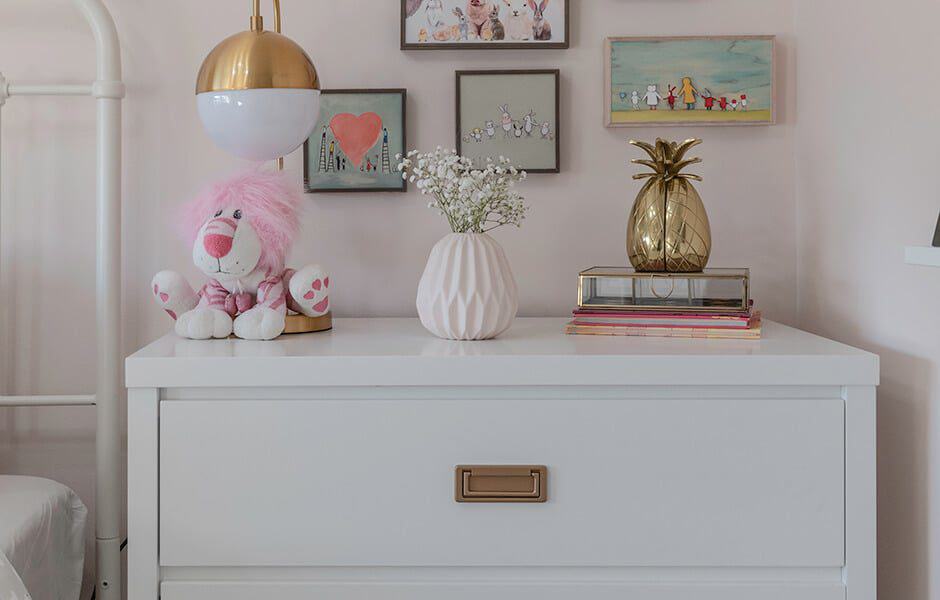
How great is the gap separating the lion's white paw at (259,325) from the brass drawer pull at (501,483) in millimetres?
352

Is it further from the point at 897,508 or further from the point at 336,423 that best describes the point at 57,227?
the point at 897,508

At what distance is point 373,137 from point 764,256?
0.72m

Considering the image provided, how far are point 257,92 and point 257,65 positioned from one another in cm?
4

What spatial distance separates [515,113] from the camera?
1586 mm

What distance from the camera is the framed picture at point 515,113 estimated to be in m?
1.58

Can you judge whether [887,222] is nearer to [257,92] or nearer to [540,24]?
[540,24]

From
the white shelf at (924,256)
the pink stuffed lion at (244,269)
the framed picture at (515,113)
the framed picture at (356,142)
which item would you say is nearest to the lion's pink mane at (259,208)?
the pink stuffed lion at (244,269)

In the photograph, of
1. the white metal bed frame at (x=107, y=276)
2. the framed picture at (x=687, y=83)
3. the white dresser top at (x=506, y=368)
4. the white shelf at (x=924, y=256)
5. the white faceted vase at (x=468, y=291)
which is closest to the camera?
the white shelf at (x=924, y=256)

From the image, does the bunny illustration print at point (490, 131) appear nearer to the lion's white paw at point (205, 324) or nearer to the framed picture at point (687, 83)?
the framed picture at point (687, 83)

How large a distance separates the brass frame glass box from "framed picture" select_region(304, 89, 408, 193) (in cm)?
43

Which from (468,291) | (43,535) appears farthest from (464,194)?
(43,535)

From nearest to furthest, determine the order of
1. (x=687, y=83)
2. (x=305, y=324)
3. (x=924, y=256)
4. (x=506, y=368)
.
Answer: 1. (x=924, y=256)
2. (x=506, y=368)
3. (x=305, y=324)
4. (x=687, y=83)

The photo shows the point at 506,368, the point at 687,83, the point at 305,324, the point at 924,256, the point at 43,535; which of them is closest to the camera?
the point at 924,256

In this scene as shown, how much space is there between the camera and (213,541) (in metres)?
1.14
